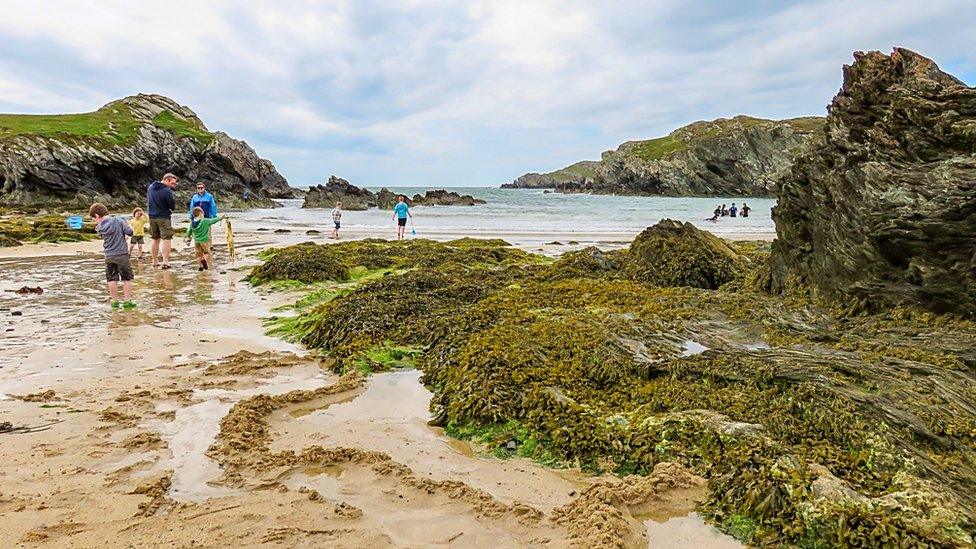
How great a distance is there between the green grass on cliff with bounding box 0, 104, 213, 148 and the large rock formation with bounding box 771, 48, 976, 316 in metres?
60.6

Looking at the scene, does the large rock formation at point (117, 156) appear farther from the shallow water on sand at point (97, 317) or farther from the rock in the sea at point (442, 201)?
the shallow water on sand at point (97, 317)

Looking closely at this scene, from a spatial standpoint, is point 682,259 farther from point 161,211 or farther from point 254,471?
point 161,211

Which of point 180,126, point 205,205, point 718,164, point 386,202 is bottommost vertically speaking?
point 205,205

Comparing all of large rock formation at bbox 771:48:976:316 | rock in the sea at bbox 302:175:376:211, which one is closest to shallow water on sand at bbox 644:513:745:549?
large rock formation at bbox 771:48:976:316

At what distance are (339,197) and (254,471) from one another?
62301mm

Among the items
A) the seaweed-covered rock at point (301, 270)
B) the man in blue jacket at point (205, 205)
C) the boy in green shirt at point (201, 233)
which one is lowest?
the seaweed-covered rock at point (301, 270)

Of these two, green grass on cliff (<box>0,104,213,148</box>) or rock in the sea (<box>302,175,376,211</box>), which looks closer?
green grass on cliff (<box>0,104,213,148</box>)

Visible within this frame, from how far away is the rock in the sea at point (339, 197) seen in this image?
5628 cm

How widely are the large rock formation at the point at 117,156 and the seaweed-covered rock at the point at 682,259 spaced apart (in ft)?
155

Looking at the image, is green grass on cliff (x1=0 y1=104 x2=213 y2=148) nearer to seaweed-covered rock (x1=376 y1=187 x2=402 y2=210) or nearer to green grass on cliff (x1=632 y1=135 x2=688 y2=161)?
seaweed-covered rock (x1=376 y1=187 x2=402 y2=210)

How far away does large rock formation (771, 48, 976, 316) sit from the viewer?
16.7 ft

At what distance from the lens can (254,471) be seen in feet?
11.8

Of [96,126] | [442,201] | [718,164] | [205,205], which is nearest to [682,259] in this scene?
[205,205]

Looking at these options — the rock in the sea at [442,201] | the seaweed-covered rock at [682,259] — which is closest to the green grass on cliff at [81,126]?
the rock in the sea at [442,201]
